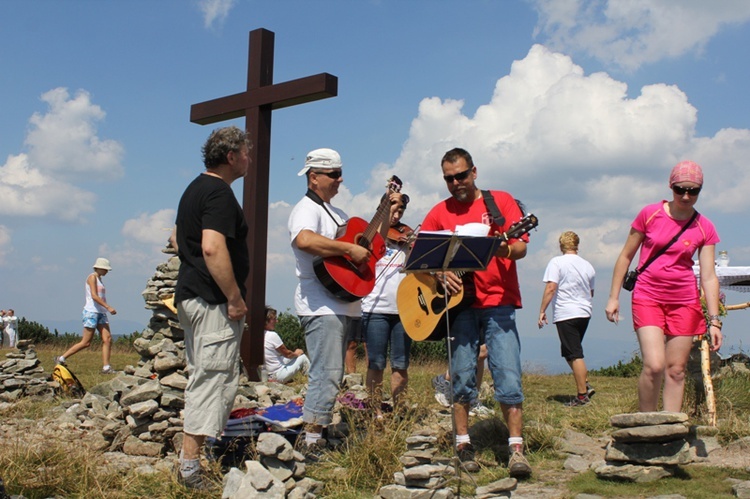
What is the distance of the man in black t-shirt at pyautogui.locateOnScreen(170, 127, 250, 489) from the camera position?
457 cm

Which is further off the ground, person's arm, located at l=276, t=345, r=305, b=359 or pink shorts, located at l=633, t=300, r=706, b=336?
pink shorts, located at l=633, t=300, r=706, b=336

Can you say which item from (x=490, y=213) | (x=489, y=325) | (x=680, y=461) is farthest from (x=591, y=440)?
(x=490, y=213)

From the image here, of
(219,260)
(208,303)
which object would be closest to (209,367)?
(208,303)

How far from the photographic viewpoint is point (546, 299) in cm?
876

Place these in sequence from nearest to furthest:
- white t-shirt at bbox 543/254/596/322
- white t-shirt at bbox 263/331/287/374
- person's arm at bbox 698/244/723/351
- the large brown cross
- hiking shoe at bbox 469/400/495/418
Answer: person's arm at bbox 698/244/723/351
hiking shoe at bbox 469/400/495/418
white t-shirt at bbox 543/254/596/322
the large brown cross
white t-shirt at bbox 263/331/287/374

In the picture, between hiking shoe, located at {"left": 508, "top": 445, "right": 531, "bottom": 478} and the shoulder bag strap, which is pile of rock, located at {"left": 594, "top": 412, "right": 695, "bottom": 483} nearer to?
hiking shoe, located at {"left": 508, "top": 445, "right": 531, "bottom": 478}

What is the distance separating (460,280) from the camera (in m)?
5.27

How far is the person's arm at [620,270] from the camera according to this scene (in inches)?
220

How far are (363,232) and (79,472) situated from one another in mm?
2608

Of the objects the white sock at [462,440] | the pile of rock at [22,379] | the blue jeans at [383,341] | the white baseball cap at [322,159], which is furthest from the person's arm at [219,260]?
the pile of rock at [22,379]

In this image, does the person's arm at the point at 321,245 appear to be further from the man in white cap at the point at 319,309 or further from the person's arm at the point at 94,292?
the person's arm at the point at 94,292

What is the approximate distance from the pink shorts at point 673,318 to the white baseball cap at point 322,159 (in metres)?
2.51

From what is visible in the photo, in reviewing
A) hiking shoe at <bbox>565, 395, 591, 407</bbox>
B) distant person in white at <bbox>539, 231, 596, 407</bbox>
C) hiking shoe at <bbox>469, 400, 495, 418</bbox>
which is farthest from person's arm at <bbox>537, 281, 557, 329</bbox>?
hiking shoe at <bbox>469, 400, 495, 418</bbox>

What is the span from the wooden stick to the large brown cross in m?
4.78
